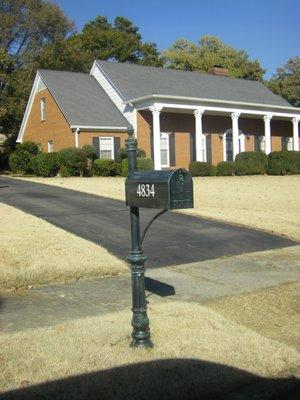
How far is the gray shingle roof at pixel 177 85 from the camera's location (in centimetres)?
3169

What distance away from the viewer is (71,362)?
4.57 metres

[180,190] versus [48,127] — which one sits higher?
[48,127]

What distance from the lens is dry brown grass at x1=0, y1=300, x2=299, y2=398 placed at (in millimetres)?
4465

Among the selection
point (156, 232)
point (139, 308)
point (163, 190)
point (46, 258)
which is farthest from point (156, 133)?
point (163, 190)

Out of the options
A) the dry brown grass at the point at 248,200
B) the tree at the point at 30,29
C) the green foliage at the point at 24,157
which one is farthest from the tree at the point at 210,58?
the dry brown grass at the point at 248,200

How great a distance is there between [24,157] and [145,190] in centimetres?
2571

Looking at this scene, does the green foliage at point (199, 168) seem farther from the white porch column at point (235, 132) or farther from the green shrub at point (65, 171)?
the green shrub at point (65, 171)

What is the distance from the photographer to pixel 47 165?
2706 cm

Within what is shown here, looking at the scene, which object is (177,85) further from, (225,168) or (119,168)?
(119,168)

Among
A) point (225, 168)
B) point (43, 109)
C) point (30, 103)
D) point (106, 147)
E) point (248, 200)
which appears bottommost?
point (248, 200)

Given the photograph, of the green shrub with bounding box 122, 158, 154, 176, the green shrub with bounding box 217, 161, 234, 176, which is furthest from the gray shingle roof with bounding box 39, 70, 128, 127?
the green shrub with bounding box 217, 161, 234, 176

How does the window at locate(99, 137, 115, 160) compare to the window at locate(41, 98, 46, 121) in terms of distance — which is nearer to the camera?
the window at locate(99, 137, 115, 160)

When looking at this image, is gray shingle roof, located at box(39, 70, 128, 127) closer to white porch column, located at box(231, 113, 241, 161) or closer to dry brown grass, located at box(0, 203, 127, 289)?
white porch column, located at box(231, 113, 241, 161)

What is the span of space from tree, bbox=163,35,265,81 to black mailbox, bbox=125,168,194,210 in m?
54.8
